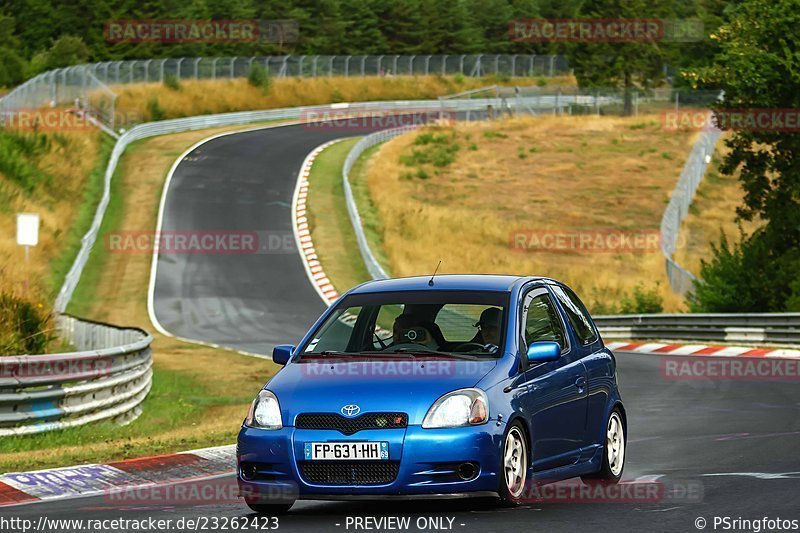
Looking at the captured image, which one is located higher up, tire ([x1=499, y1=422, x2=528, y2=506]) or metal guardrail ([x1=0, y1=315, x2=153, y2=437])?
tire ([x1=499, y1=422, x2=528, y2=506])

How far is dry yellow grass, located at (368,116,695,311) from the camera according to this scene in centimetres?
4731

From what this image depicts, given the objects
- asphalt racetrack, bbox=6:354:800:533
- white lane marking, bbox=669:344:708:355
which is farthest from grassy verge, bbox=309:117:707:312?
asphalt racetrack, bbox=6:354:800:533

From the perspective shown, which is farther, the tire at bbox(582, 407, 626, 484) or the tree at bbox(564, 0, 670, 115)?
the tree at bbox(564, 0, 670, 115)

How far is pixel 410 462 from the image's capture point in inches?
332

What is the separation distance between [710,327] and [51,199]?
26.1 m

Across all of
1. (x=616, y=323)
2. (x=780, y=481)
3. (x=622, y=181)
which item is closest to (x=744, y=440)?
(x=780, y=481)

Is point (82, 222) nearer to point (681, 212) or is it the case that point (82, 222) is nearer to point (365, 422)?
point (681, 212)

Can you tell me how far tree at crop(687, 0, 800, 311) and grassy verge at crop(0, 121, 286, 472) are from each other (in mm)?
12925

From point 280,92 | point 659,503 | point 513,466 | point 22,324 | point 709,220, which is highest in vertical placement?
point 513,466

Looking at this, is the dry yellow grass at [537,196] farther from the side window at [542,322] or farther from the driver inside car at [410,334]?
the driver inside car at [410,334]

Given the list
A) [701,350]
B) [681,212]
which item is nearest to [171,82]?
[681,212]

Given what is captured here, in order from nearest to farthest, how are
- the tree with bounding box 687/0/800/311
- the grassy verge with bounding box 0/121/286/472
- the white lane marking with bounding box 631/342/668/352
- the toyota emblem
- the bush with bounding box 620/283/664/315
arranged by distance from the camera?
the toyota emblem → the grassy verge with bounding box 0/121/286/472 → the white lane marking with bounding box 631/342/668/352 → the tree with bounding box 687/0/800/311 → the bush with bounding box 620/283/664/315

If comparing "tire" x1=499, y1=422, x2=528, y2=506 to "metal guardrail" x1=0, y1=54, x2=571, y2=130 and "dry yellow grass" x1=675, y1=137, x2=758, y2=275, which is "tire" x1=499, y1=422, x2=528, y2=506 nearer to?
"dry yellow grass" x1=675, y1=137, x2=758, y2=275

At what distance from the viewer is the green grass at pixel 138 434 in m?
13.1
